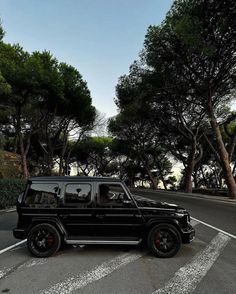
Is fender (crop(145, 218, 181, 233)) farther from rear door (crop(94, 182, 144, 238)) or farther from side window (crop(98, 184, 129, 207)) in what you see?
side window (crop(98, 184, 129, 207))

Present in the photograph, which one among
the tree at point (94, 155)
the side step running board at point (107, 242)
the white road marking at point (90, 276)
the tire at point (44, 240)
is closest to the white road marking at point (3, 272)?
the tire at point (44, 240)

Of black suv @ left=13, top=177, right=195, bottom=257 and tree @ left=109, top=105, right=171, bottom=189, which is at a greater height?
tree @ left=109, top=105, right=171, bottom=189

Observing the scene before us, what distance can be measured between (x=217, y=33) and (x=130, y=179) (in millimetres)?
51252

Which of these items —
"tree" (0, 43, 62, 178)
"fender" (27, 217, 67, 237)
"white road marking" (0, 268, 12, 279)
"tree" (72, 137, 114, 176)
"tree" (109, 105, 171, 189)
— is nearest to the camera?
"white road marking" (0, 268, 12, 279)

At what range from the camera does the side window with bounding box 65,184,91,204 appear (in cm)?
735

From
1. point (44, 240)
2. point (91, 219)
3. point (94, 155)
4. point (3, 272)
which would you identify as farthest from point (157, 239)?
point (94, 155)

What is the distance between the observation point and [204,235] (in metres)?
9.49

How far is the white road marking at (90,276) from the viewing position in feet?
16.8

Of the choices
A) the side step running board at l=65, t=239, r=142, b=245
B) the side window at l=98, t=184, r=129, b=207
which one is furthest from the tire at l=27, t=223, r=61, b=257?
the side window at l=98, t=184, r=129, b=207

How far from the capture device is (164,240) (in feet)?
23.1

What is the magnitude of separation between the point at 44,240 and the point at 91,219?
1.09m

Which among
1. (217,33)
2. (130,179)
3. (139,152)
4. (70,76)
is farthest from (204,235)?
(130,179)

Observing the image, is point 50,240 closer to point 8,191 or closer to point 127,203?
point 127,203

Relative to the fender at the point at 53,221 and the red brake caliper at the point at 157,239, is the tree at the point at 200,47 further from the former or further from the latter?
the fender at the point at 53,221
